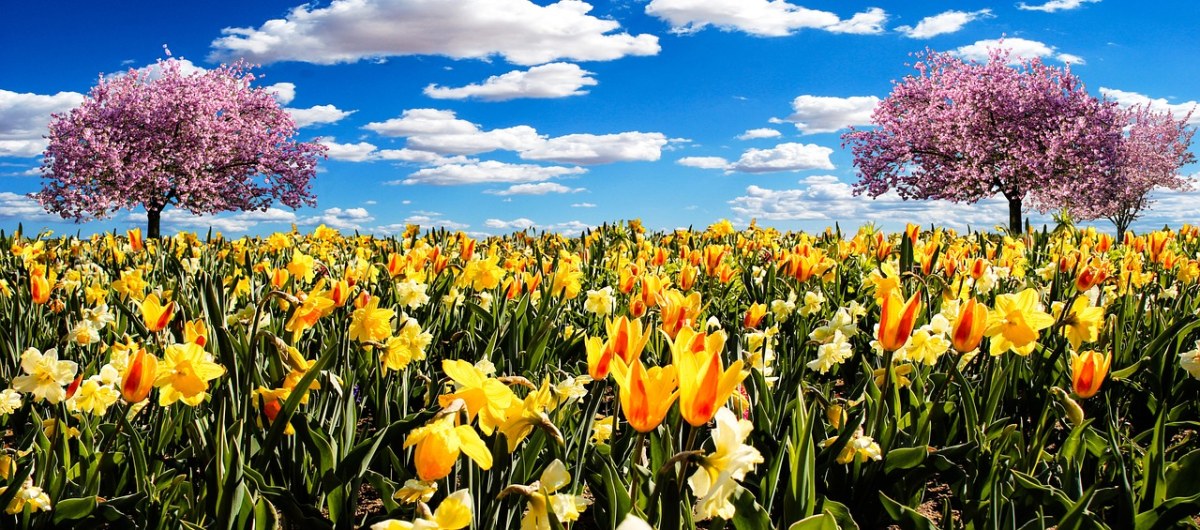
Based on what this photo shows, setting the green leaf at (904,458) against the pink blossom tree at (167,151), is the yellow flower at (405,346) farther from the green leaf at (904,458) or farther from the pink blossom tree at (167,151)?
the pink blossom tree at (167,151)

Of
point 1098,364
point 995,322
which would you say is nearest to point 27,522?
point 995,322

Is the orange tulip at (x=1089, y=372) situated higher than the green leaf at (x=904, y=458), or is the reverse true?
the orange tulip at (x=1089, y=372)

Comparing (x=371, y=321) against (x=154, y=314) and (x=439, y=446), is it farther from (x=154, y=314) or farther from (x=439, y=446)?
(x=439, y=446)

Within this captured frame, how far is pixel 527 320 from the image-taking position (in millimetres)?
3621

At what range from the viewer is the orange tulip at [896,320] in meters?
1.83

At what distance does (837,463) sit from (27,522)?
1961 millimetres

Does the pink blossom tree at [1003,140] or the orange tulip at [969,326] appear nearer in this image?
the orange tulip at [969,326]

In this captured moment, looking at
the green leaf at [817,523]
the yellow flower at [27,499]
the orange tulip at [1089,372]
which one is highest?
the orange tulip at [1089,372]

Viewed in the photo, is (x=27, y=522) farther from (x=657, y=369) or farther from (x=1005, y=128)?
(x=1005, y=128)

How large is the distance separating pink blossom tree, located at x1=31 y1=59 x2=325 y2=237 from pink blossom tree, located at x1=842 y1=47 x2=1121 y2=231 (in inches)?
899

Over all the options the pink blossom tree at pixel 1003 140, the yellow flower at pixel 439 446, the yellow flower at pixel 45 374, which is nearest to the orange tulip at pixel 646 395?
the yellow flower at pixel 439 446

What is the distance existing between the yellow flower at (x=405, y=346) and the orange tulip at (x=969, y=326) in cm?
132

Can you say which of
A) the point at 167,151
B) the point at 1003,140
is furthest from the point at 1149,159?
the point at 167,151

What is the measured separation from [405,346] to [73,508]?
848mm
